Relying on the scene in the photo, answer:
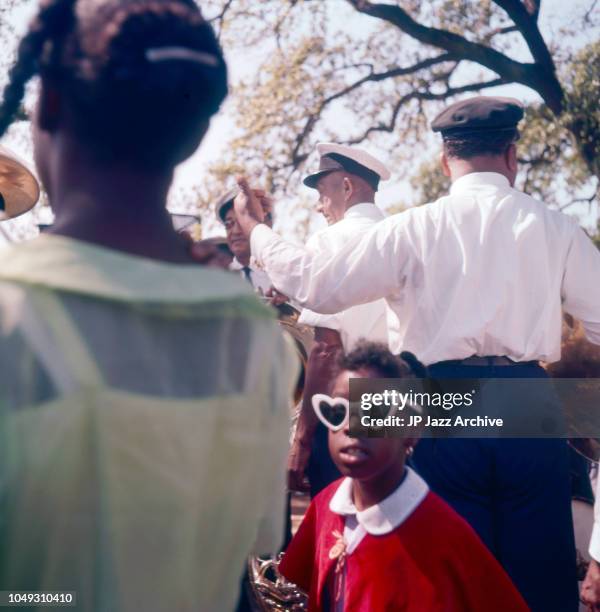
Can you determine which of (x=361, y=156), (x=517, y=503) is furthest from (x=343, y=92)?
(x=517, y=503)

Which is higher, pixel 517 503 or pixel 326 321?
pixel 326 321

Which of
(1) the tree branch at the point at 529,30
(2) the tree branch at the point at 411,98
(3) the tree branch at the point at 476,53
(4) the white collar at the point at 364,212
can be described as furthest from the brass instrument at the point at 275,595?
(2) the tree branch at the point at 411,98

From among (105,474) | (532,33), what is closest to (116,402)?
(105,474)

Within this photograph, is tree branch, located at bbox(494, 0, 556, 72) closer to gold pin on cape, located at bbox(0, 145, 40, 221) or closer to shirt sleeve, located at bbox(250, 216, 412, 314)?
gold pin on cape, located at bbox(0, 145, 40, 221)

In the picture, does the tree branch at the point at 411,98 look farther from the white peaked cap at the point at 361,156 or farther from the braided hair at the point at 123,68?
the braided hair at the point at 123,68

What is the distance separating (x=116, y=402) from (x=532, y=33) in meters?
10.6

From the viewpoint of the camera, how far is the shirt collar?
3385 mm

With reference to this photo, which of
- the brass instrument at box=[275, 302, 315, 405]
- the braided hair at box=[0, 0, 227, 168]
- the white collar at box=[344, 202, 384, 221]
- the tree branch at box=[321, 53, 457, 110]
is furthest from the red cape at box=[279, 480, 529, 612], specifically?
the tree branch at box=[321, 53, 457, 110]

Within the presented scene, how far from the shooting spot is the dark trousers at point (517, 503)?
2.96 meters

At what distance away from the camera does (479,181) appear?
11.1 feet

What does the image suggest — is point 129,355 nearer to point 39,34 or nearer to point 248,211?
point 39,34

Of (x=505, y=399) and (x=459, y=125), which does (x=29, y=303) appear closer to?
(x=505, y=399)

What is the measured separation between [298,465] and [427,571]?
61.1 inches

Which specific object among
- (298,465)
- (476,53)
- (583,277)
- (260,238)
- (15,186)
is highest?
(476,53)
